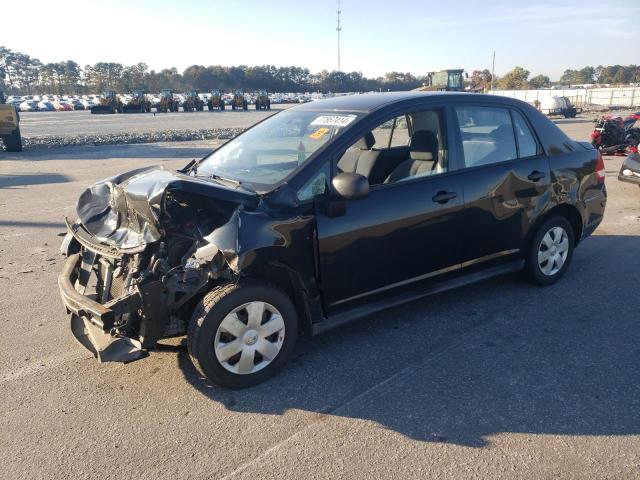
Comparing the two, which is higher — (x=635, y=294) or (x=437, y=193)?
(x=437, y=193)

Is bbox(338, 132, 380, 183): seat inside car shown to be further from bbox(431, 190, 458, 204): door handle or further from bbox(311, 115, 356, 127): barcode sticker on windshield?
bbox(431, 190, 458, 204): door handle

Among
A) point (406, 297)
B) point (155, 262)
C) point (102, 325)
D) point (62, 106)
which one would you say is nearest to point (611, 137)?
point (406, 297)

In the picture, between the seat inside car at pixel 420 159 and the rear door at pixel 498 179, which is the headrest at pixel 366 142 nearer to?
the seat inside car at pixel 420 159

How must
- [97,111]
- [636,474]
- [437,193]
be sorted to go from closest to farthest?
[636,474], [437,193], [97,111]

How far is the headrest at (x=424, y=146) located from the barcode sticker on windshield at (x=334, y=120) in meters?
0.69

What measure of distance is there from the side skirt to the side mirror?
86cm

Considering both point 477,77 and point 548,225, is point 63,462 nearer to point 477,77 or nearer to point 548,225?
point 548,225

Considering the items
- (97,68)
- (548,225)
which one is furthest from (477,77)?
(548,225)

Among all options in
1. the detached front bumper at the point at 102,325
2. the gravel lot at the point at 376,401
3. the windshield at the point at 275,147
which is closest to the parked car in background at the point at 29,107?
the gravel lot at the point at 376,401

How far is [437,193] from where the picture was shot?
409 cm

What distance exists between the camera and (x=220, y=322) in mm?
3242

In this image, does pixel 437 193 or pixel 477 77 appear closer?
pixel 437 193

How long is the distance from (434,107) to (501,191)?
935mm

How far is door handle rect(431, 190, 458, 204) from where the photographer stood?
408cm
